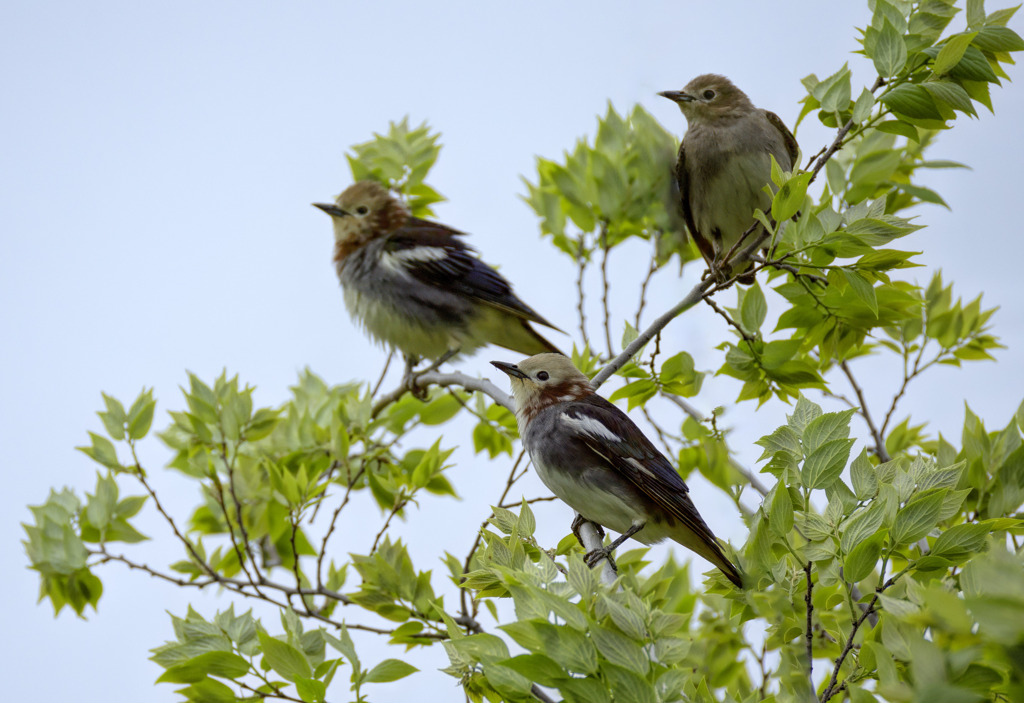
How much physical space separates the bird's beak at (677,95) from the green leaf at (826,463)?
269cm

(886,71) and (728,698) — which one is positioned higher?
(886,71)

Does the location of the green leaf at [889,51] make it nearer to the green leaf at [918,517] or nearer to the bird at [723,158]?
the bird at [723,158]

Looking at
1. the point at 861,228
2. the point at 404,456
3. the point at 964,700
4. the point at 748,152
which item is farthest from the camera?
the point at 404,456

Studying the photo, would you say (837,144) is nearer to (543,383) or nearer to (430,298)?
(543,383)

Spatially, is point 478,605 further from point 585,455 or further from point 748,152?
point 748,152

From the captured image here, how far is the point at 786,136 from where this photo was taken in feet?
14.0

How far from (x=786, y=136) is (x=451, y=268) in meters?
2.60

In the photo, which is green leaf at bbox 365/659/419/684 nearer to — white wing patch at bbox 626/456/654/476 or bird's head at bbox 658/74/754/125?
white wing patch at bbox 626/456/654/476

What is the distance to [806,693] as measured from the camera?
70.2 inches

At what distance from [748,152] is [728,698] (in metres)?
2.84

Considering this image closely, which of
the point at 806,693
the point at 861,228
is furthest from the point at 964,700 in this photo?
the point at 861,228

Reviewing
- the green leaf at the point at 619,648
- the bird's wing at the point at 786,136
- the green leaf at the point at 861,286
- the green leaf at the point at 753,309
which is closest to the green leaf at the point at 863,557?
the green leaf at the point at 619,648

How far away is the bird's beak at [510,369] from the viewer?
351 centimetres

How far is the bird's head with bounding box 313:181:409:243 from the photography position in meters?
6.29
